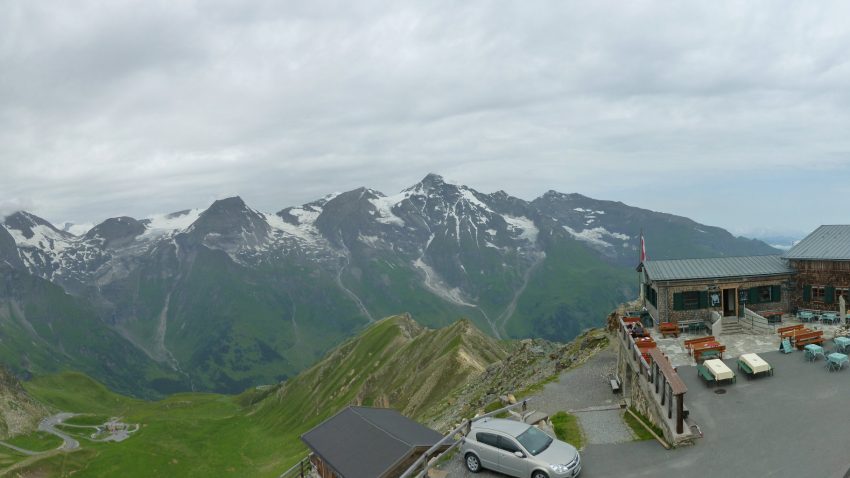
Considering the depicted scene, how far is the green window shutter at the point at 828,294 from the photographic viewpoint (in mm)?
48438

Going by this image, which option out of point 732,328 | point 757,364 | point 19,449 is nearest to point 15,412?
point 19,449

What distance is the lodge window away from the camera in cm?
4912

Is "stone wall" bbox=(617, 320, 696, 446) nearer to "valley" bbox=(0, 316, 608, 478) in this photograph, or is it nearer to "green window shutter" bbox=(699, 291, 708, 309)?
"green window shutter" bbox=(699, 291, 708, 309)

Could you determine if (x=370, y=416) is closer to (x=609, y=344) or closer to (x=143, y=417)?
(x=609, y=344)

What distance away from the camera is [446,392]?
91.4 meters

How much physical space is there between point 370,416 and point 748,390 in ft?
87.3

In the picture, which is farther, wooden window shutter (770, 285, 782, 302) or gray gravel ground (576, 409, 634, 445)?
wooden window shutter (770, 285, 782, 302)

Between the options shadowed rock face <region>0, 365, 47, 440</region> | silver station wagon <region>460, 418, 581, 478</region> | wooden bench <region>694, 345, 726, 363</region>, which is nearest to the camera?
silver station wagon <region>460, 418, 581, 478</region>

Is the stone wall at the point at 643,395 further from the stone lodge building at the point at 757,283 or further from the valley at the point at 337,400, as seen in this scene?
the valley at the point at 337,400

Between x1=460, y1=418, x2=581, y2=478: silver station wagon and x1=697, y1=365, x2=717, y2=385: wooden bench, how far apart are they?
1392 cm

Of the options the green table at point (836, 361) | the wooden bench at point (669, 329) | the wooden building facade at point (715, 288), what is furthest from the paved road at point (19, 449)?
the green table at point (836, 361)

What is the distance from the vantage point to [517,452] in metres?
24.4

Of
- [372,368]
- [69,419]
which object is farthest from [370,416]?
[69,419]

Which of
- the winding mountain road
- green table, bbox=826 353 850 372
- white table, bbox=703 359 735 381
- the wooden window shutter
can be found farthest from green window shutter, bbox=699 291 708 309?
the winding mountain road
